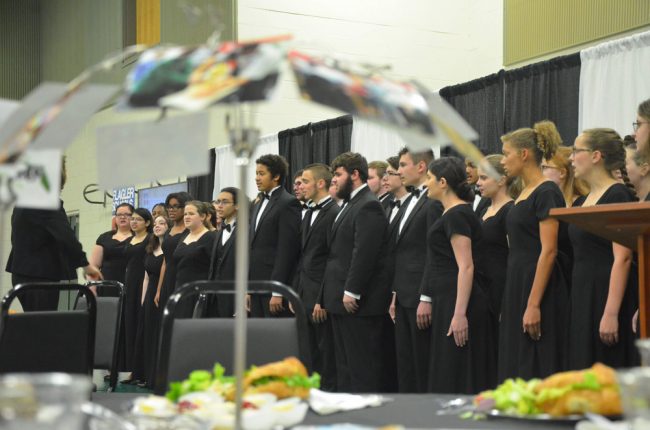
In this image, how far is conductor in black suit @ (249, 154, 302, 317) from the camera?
20.9ft

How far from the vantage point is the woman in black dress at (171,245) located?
7.48 metres

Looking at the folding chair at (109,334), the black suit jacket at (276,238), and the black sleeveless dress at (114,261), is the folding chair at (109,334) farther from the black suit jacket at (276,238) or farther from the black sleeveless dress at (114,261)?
the black sleeveless dress at (114,261)

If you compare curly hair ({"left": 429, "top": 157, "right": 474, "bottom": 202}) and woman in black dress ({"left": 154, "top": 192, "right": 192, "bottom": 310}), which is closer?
curly hair ({"left": 429, "top": 157, "right": 474, "bottom": 202})

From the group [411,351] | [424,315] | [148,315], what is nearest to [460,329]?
[424,315]

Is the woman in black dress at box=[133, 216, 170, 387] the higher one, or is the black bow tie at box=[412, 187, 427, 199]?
the black bow tie at box=[412, 187, 427, 199]

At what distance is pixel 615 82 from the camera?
5.89 meters

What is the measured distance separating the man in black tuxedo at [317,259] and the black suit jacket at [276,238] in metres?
0.15

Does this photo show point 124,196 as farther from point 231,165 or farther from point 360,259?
point 360,259

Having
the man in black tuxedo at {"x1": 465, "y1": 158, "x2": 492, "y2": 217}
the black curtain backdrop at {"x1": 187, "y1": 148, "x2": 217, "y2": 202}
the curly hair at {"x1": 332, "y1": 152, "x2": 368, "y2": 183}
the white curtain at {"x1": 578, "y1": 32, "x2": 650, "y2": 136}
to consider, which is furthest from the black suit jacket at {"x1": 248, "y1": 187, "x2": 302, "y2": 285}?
the black curtain backdrop at {"x1": 187, "y1": 148, "x2": 217, "y2": 202}

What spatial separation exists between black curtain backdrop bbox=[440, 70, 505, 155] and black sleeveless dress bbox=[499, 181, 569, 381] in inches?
96.7

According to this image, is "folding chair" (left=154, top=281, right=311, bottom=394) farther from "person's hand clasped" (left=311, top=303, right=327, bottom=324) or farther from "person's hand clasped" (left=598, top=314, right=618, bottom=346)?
"person's hand clasped" (left=311, top=303, right=327, bottom=324)

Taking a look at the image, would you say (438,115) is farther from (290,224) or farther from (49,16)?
(49,16)

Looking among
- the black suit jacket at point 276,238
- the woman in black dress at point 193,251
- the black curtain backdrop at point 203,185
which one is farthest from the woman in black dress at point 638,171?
the black curtain backdrop at point 203,185

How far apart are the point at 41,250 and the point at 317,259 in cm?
202
